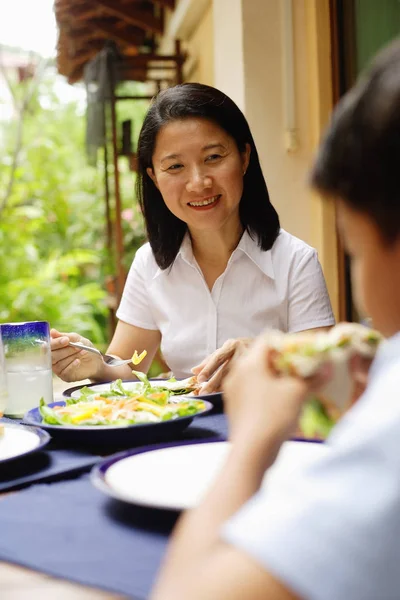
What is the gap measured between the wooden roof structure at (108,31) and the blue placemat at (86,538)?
15.8 ft

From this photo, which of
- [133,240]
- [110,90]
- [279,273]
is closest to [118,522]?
[279,273]

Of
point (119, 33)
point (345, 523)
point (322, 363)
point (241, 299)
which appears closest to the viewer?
point (345, 523)

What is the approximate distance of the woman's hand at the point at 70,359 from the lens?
1.82 meters

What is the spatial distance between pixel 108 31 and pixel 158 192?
4.90 m

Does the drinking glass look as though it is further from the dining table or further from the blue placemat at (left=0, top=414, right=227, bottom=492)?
the dining table

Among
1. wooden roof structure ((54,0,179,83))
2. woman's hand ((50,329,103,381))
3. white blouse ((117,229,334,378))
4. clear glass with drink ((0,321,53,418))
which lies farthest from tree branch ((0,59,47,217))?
clear glass with drink ((0,321,53,418))

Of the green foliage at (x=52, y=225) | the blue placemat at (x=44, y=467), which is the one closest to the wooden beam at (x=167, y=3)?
the green foliage at (x=52, y=225)

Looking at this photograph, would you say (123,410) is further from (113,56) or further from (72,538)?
(113,56)

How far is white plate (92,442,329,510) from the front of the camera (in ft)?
2.90

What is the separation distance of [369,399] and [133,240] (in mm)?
6972

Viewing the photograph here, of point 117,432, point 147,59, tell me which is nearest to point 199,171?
point 117,432

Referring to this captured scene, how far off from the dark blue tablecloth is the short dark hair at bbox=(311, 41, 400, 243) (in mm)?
399

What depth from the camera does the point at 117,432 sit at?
1.22m

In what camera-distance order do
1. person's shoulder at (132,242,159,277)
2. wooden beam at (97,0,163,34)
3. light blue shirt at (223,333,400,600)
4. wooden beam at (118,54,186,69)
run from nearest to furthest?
light blue shirt at (223,333,400,600) < person's shoulder at (132,242,159,277) < wooden beam at (118,54,186,69) < wooden beam at (97,0,163,34)
